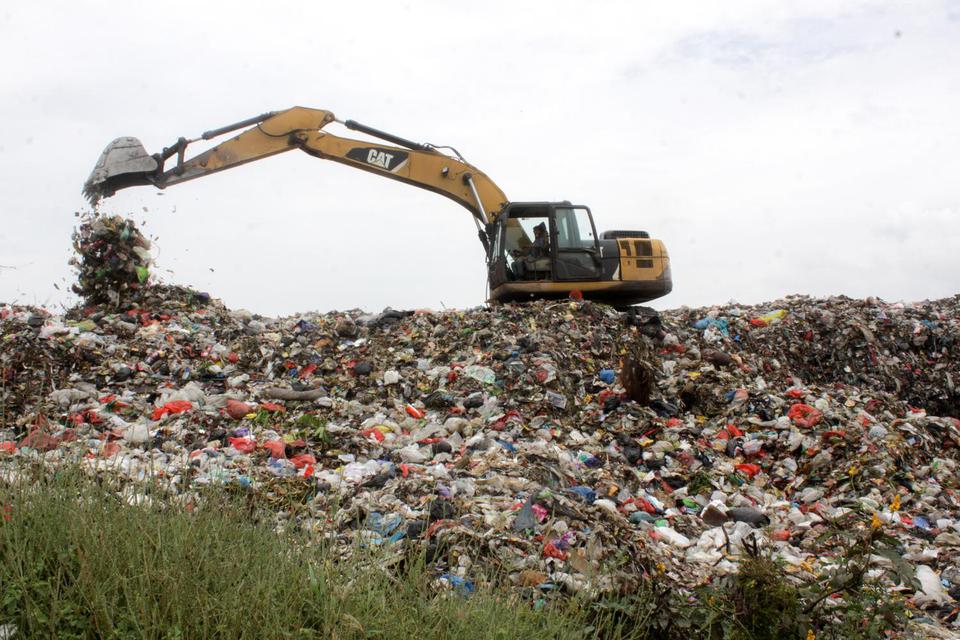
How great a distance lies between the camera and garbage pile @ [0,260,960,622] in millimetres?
4969

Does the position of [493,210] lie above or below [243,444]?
above

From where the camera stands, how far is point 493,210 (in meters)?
11.4

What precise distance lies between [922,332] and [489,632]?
10.6 metres

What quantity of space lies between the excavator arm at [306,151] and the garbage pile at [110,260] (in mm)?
751

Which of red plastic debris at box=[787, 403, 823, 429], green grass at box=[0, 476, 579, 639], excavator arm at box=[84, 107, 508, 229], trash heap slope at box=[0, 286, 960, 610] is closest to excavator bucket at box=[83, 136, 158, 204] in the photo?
excavator arm at box=[84, 107, 508, 229]

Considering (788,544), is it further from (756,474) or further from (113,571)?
(113,571)

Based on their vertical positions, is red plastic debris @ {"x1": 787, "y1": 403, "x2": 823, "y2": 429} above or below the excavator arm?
below

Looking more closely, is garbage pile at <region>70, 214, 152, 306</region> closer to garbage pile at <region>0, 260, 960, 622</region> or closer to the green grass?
garbage pile at <region>0, 260, 960, 622</region>

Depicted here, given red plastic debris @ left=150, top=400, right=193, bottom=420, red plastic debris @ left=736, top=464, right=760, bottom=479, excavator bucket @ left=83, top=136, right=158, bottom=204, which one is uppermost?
excavator bucket @ left=83, top=136, right=158, bottom=204

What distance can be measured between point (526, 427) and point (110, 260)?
19.9ft

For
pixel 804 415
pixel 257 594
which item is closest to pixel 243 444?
pixel 257 594

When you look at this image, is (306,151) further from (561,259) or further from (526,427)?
(526,427)

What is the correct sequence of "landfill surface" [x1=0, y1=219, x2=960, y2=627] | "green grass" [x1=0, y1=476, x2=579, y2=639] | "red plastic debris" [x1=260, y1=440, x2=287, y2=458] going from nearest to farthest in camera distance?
"green grass" [x1=0, y1=476, x2=579, y2=639], "landfill surface" [x1=0, y1=219, x2=960, y2=627], "red plastic debris" [x1=260, y1=440, x2=287, y2=458]

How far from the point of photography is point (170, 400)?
793 cm
